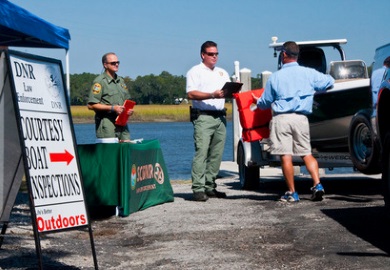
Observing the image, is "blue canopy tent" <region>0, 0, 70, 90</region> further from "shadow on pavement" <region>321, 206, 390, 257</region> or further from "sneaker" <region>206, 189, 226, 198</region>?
"shadow on pavement" <region>321, 206, 390, 257</region>

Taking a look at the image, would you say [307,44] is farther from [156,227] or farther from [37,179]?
[37,179]

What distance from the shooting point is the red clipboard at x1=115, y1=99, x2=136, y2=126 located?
10.9m

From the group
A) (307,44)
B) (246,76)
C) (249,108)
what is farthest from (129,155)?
(246,76)

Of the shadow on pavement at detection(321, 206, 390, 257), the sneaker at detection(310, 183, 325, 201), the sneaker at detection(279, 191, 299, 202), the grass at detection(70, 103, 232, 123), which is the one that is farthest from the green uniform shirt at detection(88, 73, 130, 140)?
the grass at detection(70, 103, 232, 123)

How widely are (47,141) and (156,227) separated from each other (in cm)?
291

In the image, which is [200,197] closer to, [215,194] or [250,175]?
[215,194]

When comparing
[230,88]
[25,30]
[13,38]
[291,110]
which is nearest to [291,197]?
[291,110]

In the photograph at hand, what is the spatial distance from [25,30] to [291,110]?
3.99 m

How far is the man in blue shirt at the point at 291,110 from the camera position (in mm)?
10695

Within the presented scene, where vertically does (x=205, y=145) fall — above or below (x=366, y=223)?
above

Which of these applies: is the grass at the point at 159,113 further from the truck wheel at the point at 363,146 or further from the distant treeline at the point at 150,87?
the truck wheel at the point at 363,146

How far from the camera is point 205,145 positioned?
37.6 feet

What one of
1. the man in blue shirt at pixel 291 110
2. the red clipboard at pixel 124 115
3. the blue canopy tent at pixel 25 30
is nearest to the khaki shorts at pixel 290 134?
the man in blue shirt at pixel 291 110

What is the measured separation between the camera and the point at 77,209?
22.4ft
